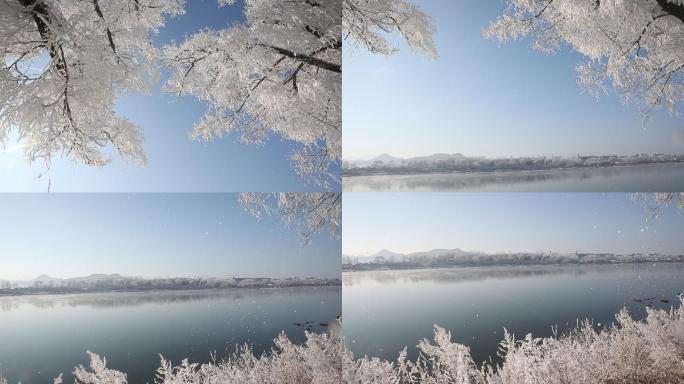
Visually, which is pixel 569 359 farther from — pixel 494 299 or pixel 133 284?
pixel 133 284

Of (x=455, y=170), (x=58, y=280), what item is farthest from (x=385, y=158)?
(x=58, y=280)

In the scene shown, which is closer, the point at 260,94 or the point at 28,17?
the point at 28,17

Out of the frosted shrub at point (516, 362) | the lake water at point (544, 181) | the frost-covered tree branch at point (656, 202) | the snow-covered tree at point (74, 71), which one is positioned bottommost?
the frosted shrub at point (516, 362)

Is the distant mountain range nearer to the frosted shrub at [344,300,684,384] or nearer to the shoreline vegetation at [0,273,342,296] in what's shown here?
the shoreline vegetation at [0,273,342,296]

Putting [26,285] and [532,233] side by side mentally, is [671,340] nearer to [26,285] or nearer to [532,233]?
[532,233]

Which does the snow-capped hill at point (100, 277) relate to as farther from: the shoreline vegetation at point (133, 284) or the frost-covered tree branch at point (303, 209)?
the frost-covered tree branch at point (303, 209)

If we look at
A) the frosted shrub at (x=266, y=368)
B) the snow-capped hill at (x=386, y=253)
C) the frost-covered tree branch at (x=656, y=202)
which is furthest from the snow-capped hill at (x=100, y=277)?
the frost-covered tree branch at (x=656, y=202)

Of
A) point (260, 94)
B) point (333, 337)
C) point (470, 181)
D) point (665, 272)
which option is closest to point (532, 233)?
point (470, 181)
